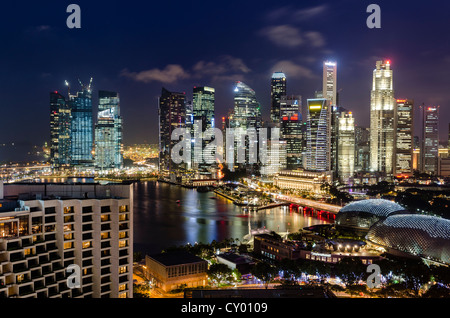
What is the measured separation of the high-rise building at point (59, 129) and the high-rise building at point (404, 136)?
39.6m

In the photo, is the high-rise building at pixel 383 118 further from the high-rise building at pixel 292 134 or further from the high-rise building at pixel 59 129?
the high-rise building at pixel 59 129

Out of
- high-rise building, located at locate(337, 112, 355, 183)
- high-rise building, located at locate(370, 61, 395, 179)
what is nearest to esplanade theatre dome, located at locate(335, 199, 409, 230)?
high-rise building, located at locate(337, 112, 355, 183)

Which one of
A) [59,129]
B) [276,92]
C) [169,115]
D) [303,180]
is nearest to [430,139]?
[276,92]

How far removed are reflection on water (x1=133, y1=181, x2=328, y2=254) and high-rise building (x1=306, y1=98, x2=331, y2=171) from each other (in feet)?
42.8

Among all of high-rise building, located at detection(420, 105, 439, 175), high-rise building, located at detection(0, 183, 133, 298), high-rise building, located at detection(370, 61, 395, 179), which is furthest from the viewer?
high-rise building, located at detection(420, 105, 439, 175)

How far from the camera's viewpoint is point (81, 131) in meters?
48.9

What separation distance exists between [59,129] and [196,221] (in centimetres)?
4166

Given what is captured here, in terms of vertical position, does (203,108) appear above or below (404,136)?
above

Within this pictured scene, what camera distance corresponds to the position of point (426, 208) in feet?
57.9

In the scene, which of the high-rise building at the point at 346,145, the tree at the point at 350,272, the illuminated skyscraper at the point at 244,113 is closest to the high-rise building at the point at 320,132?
the high-rise building at the point at 346,145

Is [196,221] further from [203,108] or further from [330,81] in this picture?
[203,108]

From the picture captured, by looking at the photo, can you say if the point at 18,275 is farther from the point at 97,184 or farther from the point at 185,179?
the point at 185,179

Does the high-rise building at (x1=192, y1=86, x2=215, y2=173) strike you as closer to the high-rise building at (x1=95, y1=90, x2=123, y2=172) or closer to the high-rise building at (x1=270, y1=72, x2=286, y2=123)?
the high-rise building at (x1=270, y1=72, x2=286, y2=123)

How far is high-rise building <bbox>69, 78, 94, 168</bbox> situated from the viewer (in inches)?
1913
